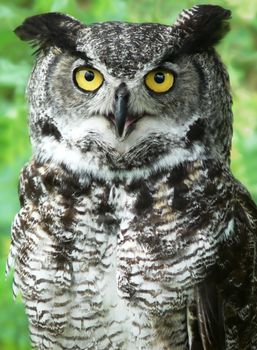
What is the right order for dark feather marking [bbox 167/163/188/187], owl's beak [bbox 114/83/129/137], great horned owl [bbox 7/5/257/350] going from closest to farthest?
owl's beak [bbox 114/83/129/137]
great horned owl [bbox 7/5/257/350]
dark feather marking [bbox 167/163/188/187]

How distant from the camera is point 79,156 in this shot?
10.9 feet

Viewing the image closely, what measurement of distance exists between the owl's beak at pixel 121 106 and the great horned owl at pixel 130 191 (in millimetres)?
27

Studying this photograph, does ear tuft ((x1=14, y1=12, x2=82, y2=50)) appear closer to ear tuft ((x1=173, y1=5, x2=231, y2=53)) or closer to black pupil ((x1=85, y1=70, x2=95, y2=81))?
black pupil ((x1=85, y1=70, x2=95, y2=81))

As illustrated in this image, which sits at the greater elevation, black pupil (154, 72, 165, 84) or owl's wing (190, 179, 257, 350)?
black pupil (154, 72, 165, 84)

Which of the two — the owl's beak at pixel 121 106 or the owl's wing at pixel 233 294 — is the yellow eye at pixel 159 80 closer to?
the owl's beak at pixel 121 106

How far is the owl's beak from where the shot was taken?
3.11 m

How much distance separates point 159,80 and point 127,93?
125mm

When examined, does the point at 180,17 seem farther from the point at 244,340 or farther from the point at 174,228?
the point at 244,340

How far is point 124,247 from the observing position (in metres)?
3.27

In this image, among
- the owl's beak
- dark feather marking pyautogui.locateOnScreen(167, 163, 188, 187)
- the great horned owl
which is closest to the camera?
the owl's beak

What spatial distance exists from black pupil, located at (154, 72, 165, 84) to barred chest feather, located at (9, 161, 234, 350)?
0.28 metres

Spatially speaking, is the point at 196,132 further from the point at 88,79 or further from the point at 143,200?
the point at 88,79

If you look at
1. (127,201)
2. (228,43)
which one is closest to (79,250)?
(127,201)

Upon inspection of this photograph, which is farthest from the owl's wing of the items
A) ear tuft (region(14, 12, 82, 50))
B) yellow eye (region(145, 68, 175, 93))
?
ear tuft (region(14, 12, 82, 50))
